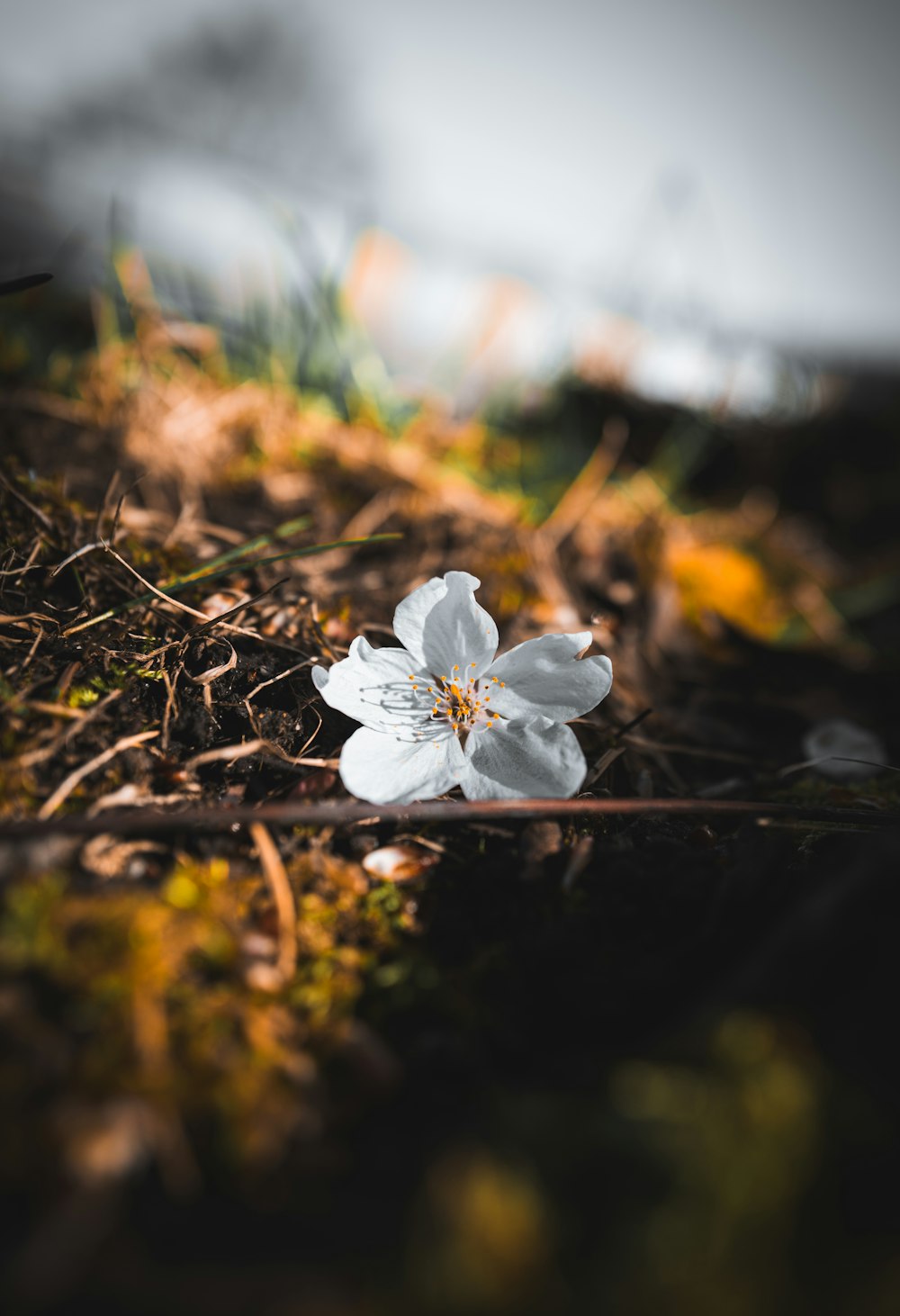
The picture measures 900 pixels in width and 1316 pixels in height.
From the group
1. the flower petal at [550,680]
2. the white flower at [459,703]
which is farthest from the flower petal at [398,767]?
the flower petal at [550,680]

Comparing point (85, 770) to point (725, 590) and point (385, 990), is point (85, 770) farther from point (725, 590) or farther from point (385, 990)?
point (725, 590)

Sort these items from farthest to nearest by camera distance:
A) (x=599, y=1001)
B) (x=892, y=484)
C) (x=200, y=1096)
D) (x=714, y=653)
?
1. (x=892, y=484)
2. (x=714, y=653)
3. (x=599, y=1001)
4. (x=200, y=1096)

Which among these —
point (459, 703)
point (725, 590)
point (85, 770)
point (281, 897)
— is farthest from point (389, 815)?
point (725, 590)

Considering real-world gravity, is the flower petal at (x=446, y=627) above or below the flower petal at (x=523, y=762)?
above

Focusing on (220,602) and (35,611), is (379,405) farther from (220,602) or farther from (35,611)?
(35,611)

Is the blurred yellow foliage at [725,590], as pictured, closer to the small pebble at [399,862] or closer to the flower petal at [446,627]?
the flower petal at [446,627]

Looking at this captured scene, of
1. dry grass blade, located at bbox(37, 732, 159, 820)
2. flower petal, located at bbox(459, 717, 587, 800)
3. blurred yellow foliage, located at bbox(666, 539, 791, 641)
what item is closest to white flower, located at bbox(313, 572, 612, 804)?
flower petal, located at bbox(459, 717, 587, 800)

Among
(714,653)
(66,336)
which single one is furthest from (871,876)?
(66,336)

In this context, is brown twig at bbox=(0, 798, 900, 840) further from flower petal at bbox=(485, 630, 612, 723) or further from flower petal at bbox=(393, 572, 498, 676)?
flower petal at bbox=(393, 572, 498, 676)
